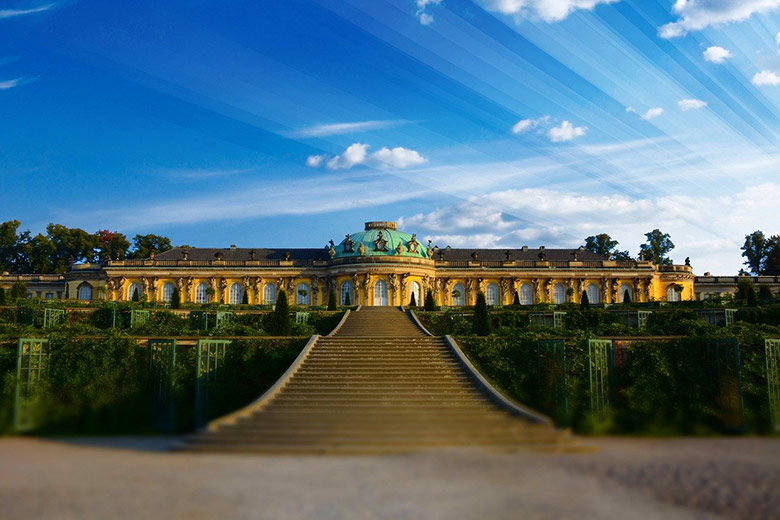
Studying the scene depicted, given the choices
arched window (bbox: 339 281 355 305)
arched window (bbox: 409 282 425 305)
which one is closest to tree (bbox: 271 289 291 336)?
arched window (bbox: 339 281 355 305)

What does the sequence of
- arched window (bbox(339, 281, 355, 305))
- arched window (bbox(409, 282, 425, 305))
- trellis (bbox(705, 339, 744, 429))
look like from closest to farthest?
trellis (bbox(705, 339, 744, 429))
arched window (bbox(409, 282, 425, 305))
arched window (bbox(339, 281, 355, 305))

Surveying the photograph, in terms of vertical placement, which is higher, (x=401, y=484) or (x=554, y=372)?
(x=554, y=372)

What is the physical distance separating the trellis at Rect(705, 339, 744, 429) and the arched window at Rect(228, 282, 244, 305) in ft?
177

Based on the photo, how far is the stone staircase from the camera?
1441 cm

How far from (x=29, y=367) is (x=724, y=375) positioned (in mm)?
21192

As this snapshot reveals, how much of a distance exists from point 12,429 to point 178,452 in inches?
210

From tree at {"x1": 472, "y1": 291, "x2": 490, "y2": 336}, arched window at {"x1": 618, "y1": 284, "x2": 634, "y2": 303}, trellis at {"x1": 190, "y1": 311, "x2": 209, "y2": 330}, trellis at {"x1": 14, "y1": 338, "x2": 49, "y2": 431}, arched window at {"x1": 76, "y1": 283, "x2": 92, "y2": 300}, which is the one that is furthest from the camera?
arched window at {"x1": 76, "y1": 283, "x2": 92, "y2": 300}

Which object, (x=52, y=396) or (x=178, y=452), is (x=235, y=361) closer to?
(x=52, y=396)

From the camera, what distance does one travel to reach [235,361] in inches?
923

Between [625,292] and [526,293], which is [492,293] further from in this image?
[625,292]

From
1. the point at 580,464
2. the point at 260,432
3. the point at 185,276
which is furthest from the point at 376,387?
the point at 185,276

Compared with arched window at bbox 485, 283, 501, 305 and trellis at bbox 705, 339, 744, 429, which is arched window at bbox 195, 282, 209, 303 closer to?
arched window at bbox 485, 283, 501, 305

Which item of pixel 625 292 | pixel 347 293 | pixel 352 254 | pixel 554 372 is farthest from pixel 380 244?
pixel 554 372

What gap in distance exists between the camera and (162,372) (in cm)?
2203
